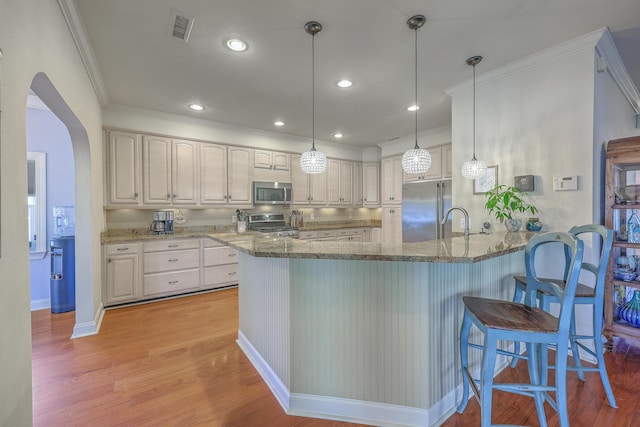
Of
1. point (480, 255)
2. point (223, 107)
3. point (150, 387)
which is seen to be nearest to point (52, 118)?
point (223, 107)

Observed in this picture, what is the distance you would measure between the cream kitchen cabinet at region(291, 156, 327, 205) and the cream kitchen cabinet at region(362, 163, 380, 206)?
101 centimetres

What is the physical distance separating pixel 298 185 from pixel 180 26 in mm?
3357

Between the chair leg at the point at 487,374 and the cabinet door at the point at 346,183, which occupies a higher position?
the cabinet door at the point at 346,183

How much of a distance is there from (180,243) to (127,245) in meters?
0.61

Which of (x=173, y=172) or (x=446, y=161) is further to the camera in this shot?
(x=446, y=161)

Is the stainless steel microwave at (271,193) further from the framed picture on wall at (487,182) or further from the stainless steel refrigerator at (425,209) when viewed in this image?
the framed picture on wall at (487,182)

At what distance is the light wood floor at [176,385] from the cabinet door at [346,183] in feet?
11.7

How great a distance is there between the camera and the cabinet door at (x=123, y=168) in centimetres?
366

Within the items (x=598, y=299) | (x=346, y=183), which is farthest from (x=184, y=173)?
(x=598, y=299)

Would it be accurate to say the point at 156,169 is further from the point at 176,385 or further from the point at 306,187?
the point at 176,385

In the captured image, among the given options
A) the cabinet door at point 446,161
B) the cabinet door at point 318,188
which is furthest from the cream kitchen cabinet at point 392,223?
the cabinet door at point 318,188

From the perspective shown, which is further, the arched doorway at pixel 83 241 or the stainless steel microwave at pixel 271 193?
the stainless steel microwave at pixel 271 193

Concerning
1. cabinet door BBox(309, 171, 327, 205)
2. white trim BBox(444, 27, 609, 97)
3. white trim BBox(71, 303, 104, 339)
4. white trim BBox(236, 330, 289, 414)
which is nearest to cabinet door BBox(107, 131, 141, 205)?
white trim BBox(71, 303, 104, 339)

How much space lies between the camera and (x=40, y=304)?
3521mm
